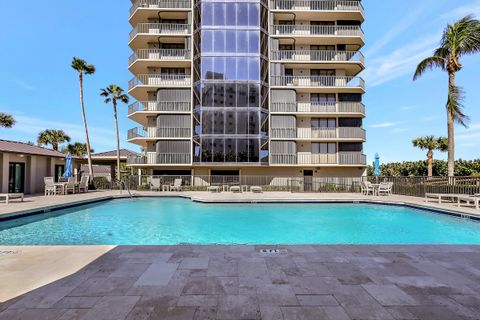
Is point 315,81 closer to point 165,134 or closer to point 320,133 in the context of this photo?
point 320,133

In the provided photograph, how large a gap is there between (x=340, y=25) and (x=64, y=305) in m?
28.3

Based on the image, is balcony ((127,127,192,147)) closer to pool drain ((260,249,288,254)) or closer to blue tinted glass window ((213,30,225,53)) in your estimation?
blue tinted glass window ((213,30,225,53))

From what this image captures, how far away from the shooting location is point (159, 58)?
74.5ft

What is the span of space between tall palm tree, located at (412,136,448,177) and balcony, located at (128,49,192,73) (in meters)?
33.3

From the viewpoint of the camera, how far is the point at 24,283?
344 centimetres

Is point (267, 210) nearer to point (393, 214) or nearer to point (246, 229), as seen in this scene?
point (246, 229)

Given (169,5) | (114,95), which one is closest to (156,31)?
(169,5)

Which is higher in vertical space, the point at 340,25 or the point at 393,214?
the point at 340,25

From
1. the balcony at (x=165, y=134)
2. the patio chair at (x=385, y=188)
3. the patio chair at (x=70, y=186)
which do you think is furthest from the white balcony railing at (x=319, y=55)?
the patio chair at (x=70, y=186)

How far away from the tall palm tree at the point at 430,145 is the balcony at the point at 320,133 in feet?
57.8

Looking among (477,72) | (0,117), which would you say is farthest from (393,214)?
(0,117)

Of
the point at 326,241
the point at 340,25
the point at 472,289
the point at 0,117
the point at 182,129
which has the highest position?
the point at 340,25

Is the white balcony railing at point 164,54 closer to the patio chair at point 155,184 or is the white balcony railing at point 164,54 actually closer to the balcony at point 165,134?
the balcony at point 165,134

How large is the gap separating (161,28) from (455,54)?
79.3 feet
